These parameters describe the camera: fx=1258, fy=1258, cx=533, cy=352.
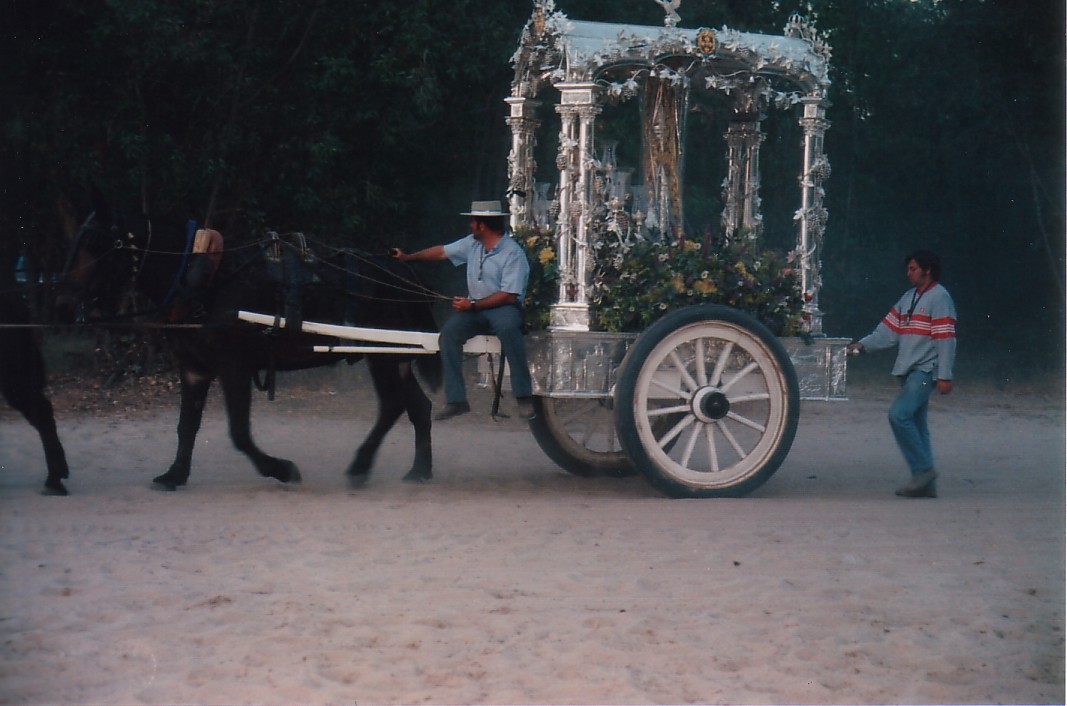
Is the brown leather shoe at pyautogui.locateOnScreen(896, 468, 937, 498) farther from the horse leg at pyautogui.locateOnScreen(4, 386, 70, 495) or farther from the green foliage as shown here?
the horse leg at pyautogui.locateOnScreen(4, 386, 70, 495)

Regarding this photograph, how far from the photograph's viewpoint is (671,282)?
752 cm

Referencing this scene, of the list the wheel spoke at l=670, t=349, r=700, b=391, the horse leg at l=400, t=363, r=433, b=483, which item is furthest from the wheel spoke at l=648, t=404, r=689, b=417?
the horse leg at l=400, t=363, r=433, b=483

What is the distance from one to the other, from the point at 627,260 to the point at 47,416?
365 cm

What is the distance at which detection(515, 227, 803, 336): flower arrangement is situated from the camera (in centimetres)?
756

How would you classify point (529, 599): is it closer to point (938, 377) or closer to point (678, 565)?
point (678, 565)

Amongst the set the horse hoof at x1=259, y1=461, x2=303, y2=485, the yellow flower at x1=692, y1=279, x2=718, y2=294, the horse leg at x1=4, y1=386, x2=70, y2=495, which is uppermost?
the yellow flower at x1=692, y1=279, x2=718, y2=294

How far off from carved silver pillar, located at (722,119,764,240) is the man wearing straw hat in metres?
2.19

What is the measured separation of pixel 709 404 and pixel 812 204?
186 centimetres

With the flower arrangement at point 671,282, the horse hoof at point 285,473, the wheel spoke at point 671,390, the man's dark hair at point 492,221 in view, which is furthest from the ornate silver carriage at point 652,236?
the horse hoof at point 285,473

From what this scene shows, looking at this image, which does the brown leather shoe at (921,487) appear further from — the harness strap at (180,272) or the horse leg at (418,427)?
the harness strap at (180,272)

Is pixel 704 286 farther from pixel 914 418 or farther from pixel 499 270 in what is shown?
pixel 914 418

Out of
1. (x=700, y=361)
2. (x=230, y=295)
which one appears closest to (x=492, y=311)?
(x=700, y=361)

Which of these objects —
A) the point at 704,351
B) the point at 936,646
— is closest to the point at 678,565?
the point at 936,646

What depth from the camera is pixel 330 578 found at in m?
5.54
